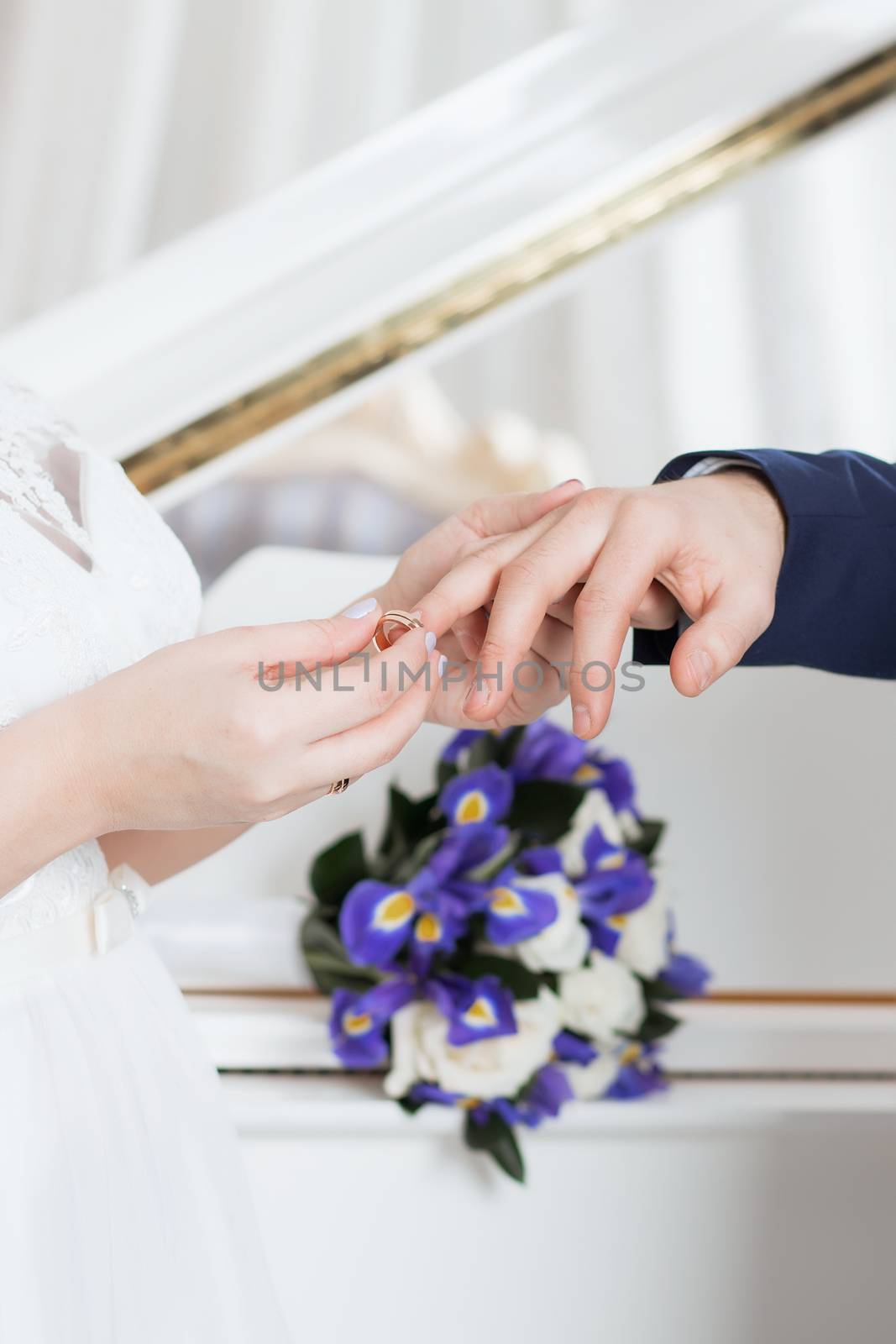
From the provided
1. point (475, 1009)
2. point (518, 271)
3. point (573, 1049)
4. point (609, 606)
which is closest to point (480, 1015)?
point (475, 1009)

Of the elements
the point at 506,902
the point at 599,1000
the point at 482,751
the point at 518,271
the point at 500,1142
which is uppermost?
the point at 518,271


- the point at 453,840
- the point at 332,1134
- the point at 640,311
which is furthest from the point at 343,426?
the point at 332,1134

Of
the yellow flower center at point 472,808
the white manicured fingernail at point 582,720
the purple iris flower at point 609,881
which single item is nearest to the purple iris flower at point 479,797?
the yellow flower center at point 472,808

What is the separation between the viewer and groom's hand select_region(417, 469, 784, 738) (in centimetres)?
65

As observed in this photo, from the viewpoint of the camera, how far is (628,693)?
1248 mm

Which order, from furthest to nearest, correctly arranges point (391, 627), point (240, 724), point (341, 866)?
point (341, 866) → point (391, 627) → point (240, 724)

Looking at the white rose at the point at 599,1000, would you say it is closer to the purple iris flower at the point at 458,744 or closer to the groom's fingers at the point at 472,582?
the purple iris flower at the point at 458,744

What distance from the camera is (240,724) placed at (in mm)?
582

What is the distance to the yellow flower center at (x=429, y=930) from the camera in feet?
3.36

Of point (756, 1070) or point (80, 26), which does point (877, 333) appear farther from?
point (80, 26)

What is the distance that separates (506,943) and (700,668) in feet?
1.44

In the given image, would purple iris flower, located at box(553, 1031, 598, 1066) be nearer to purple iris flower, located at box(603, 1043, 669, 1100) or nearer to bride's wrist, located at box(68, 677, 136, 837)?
purple iris flower, located at box(603, 1043, 669, 1100)

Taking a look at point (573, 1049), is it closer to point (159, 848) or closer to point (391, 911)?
point (391, 911)

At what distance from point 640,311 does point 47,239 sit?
105cm
